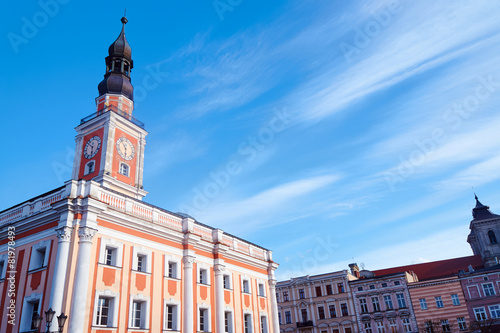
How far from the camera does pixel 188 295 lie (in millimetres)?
27031

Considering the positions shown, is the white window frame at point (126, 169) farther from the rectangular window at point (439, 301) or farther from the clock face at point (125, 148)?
the rectangular window at point (439, 301)

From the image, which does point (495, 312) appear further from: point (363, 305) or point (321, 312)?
point (321, 312)

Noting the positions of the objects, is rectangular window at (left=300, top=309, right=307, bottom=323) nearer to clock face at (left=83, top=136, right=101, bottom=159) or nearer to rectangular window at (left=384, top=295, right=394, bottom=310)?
rectangular window at (left=384, top=295, right=394, bottom=310)

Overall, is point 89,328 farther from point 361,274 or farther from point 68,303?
point 361,274

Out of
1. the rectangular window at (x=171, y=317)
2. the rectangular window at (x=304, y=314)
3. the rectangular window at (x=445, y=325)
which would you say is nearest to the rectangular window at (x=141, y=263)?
the rectangular window at (x=171, y=317)

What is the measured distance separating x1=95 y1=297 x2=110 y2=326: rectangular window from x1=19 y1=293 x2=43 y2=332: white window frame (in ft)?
9.80

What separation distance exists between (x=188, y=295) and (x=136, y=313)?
4271 millimetres

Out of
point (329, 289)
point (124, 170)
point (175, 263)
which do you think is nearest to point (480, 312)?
point (329, 289)

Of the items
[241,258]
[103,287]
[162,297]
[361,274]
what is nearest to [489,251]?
[361,274]

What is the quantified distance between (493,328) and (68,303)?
49749 millimetres

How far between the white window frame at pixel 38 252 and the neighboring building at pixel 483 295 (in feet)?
159

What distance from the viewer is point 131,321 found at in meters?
23.0

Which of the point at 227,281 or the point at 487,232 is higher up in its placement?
the point at 487,232

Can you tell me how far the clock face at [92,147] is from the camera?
1359 inches
